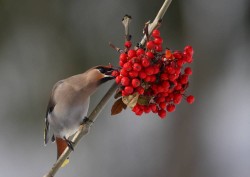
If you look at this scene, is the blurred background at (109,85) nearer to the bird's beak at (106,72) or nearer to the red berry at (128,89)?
the bird's beak at (106,72)

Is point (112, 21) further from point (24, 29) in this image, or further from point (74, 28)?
point (24, 29)

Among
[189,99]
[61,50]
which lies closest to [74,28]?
[61,50]

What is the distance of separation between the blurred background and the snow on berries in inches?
96.9

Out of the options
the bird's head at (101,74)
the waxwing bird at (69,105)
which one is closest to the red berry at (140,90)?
the bird's head at (101,74)

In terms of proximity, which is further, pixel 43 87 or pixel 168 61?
pixel 43 87

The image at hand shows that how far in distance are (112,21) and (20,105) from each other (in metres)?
1.08

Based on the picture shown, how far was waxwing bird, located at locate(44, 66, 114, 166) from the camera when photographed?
2102 millimetres

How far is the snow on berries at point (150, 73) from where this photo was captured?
1.53 metres

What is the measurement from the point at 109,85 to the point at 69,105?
198 centimetres

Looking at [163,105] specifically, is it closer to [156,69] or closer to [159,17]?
[156,69]

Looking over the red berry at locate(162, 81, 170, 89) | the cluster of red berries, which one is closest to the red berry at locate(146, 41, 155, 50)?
the cluster of red berries

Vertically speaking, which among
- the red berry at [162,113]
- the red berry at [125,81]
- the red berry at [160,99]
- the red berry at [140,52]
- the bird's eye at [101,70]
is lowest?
the red berry at [162,113]

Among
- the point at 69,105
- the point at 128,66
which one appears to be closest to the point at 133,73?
the point at 128,66

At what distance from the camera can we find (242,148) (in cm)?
418
